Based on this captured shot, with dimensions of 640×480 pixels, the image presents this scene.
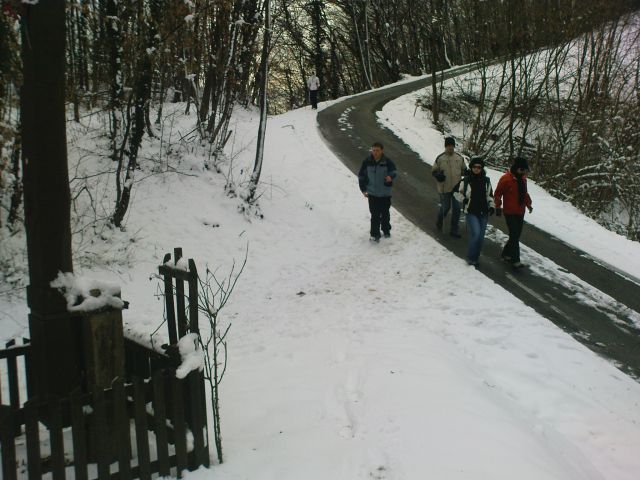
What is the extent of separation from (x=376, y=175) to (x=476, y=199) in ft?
6.76

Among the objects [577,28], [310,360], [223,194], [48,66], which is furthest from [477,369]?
[577,28]

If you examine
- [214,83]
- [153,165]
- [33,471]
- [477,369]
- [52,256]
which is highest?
[214,83]

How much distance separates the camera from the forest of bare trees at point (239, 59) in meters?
9.30

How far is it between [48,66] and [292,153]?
13.9 m

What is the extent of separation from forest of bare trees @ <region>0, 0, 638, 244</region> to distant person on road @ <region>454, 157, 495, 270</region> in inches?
215

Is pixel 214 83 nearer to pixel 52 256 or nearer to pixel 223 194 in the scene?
pixel 223 194

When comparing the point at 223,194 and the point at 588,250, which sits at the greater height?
the point at 223,194

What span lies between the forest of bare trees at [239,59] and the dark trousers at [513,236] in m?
6.28

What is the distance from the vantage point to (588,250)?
1098 centimetres

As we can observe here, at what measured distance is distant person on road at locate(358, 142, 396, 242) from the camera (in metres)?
10.5

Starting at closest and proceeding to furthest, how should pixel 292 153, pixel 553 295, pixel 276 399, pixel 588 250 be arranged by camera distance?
pixel 276 399, pixel 553 295, pixel 588 250, pixel 292 153

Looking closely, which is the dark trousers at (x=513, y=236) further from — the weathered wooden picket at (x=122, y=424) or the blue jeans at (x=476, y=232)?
the weathered wooden picket at (x=122, y=424)

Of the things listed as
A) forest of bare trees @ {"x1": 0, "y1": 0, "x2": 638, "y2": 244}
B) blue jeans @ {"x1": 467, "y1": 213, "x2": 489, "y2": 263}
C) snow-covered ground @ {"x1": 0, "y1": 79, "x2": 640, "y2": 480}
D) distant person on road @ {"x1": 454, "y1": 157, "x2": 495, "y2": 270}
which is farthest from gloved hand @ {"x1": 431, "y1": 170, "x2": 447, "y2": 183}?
forest of bare trees @ {"x1": 0, "y1": 0, "x2": 638, "y2": 244}

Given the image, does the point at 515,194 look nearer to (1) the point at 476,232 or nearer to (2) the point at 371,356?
(1) the point at 476,232
